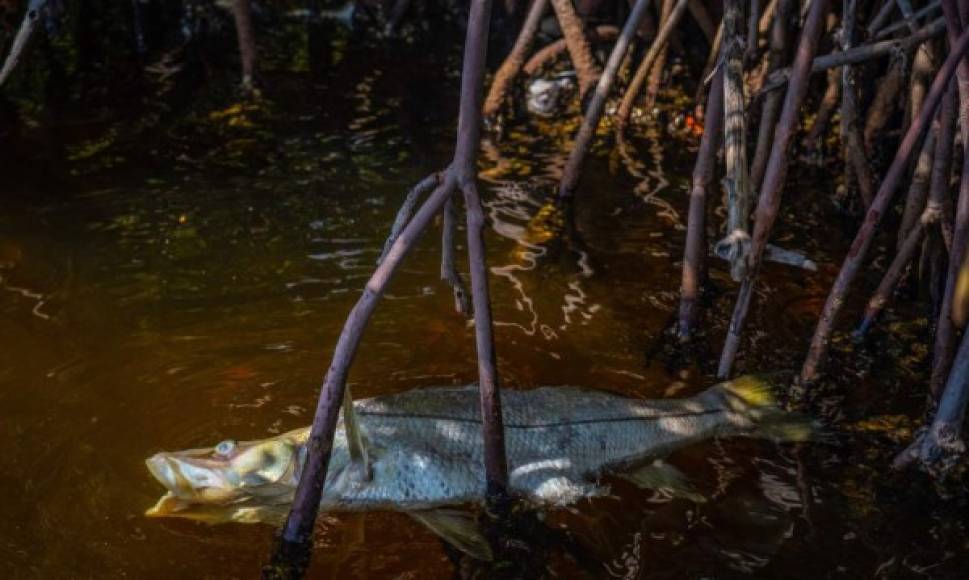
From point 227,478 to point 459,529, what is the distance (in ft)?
2.41

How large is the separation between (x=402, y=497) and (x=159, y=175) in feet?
12.4

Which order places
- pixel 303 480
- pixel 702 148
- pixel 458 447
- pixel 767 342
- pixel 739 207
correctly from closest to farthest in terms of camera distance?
1. pixel 303 480
2. pixel 739 207
3. pixel 458 447
4. pixel 702 148
5. pixel 767 342

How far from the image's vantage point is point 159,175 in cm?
669

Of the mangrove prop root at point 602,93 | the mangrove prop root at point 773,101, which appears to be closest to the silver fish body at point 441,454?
the mangrove prop root at point 773,101

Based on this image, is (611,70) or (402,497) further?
(611,70)

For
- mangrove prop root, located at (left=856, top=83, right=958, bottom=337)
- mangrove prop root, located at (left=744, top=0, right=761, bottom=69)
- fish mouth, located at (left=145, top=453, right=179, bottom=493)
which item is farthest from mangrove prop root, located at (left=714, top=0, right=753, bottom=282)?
fish mouth, located at (left=145, top=453, right=179, bottom=493)

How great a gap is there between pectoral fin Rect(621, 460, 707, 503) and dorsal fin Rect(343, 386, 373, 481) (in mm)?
936

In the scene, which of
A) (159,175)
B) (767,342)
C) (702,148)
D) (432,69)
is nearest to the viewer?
(702,148)

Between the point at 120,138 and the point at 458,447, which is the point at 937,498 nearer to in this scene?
the point at 458,447

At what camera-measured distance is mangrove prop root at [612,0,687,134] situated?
6.43 metres

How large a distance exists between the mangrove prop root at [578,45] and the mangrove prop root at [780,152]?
358 cm

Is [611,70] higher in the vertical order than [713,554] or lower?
higher

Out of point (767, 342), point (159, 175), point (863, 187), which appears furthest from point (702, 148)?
point (159, 175)

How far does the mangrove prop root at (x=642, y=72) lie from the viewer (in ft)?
21.1
